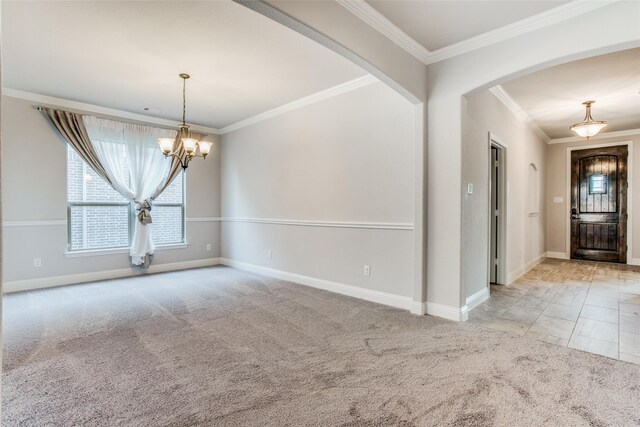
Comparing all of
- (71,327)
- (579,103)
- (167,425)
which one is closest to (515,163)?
(579,103)

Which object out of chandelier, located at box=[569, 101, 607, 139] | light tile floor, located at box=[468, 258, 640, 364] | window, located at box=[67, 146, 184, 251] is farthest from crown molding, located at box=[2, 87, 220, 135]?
chandelier, located at box=[569, 101, 607, 139]

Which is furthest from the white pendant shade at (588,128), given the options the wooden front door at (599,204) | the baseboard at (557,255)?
the baseboard at (557,255)

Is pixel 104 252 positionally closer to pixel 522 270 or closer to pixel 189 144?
pixel 189 144

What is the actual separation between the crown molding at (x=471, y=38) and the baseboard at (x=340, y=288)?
8.48 feet

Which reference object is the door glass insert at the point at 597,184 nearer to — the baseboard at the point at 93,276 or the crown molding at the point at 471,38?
the crown molding at the point at 471,38

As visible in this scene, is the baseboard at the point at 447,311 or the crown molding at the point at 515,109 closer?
the baseboard at the point at 447,311

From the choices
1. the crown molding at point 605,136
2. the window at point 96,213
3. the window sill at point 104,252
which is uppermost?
the crown molding at point 605,136

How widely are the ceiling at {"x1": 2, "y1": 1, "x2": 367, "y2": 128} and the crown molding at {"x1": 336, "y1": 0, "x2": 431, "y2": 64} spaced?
0.62 m

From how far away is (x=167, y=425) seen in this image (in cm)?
186

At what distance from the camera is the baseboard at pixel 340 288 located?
12.5 ft

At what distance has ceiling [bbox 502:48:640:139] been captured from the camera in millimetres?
3623

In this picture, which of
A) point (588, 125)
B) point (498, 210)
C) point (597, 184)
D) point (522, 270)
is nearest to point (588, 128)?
point (588, 125)

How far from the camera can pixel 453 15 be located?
9.03 ft

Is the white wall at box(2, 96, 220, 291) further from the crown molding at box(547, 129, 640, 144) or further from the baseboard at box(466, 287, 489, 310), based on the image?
the crown molding at box(547, 129, 640, 144)
